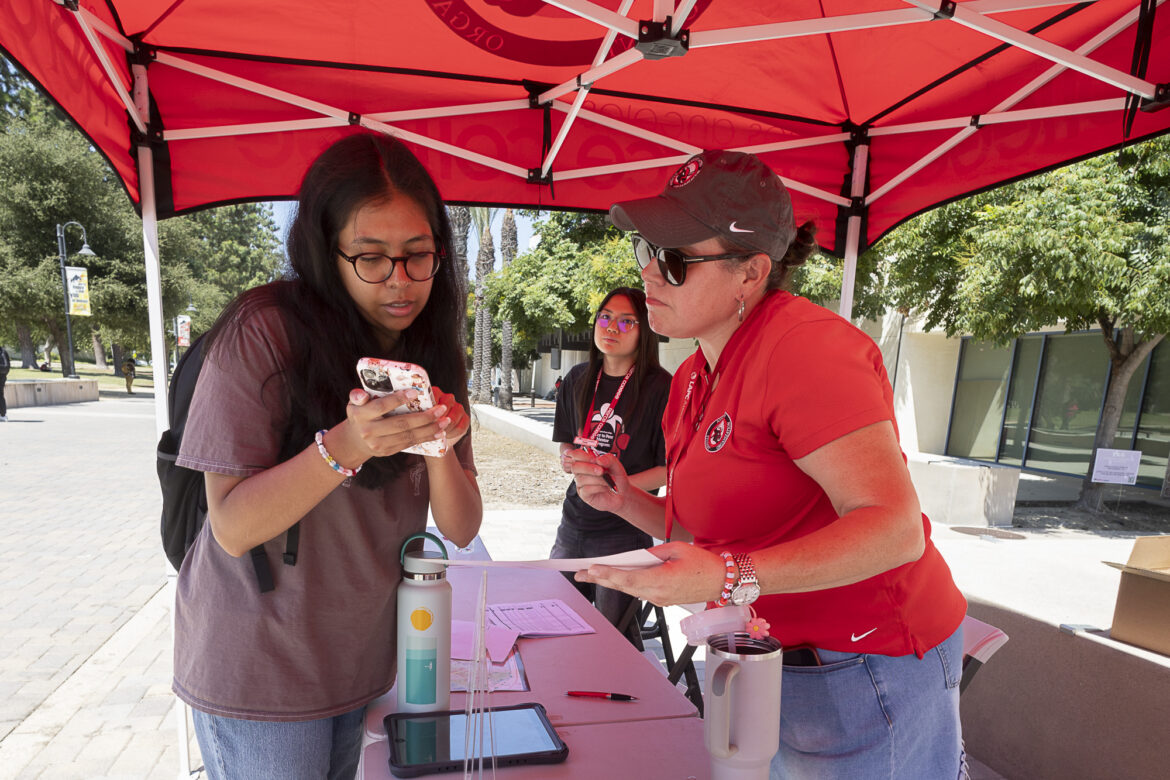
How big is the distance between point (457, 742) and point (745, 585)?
2.36 ft

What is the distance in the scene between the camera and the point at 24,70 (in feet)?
6.51

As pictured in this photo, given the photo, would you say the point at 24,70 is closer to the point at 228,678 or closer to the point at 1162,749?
the point at 228,678

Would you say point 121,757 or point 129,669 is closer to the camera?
point 121,757

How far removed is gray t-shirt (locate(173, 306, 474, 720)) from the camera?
1158mm

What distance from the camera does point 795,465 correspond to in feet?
3.80

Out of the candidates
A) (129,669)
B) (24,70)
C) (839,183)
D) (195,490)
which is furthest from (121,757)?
(839,183)

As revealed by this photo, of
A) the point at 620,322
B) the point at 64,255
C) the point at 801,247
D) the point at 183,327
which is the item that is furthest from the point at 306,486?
the point at 64,255

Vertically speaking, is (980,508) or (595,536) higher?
(595,536)

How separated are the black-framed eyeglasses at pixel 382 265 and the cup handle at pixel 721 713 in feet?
2.91

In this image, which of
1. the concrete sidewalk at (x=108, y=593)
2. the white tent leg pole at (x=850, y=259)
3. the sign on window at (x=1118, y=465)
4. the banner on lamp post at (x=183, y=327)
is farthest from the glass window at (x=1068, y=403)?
the banner on lamp post at (x=183, y=327)

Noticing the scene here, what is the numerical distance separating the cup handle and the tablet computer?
17.7 inches

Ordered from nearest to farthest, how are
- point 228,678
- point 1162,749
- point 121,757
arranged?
point 228,678 < point 1162,749 < point 121,757

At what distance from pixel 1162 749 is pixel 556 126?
337cm

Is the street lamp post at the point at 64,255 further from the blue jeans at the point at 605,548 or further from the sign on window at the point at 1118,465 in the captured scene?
the sign on window at the point at 1118,465
